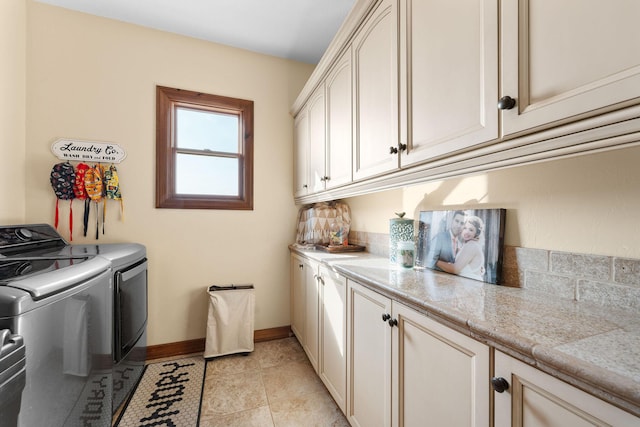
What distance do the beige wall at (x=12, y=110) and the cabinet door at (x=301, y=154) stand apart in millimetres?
2040

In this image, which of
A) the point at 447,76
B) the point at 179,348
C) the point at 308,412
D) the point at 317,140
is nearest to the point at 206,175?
the point at 317,140

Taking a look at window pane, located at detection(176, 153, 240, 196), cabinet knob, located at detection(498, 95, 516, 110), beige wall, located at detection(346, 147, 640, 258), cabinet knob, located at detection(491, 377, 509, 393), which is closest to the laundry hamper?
window pane, located at detection(176, 153, 240, 196)

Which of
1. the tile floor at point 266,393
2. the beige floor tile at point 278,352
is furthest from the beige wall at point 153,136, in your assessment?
the tile floor at point 266,393

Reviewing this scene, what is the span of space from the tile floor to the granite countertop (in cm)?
104

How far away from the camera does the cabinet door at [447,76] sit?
78cm

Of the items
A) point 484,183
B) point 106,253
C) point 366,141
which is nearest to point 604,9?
point 484,183

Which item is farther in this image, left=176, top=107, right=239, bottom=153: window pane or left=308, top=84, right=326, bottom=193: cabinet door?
left=176, top=107, right=239, bottom=153: window pane

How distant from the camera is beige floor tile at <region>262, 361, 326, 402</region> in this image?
178cm

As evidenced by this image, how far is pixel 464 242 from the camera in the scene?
3.90 ft

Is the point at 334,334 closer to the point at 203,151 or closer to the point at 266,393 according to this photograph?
the point at 266,393

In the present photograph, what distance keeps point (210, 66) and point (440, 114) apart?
228 cm

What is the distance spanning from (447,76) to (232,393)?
216 centimetres

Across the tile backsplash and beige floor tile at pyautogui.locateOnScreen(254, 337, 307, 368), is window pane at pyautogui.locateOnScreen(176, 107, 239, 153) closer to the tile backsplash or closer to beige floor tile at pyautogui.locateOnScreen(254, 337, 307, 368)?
beige floor tile at pyautogui.locateOnScreen(254, 337, 307, 368)

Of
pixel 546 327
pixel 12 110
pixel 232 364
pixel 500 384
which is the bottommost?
pixel 232 364
